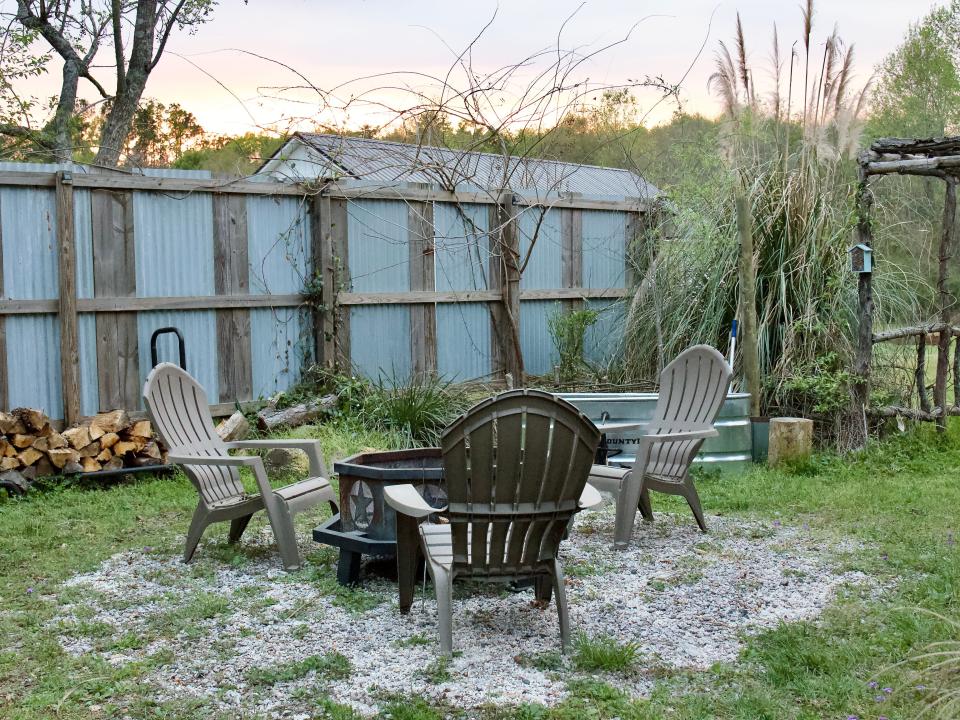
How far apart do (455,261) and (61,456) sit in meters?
4.00

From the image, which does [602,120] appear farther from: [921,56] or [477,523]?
[921,56]

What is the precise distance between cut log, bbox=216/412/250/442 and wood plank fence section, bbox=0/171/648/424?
0.39 m

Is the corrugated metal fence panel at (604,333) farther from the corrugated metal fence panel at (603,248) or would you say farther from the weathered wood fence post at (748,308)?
the weathered wood fence post at (748,308)

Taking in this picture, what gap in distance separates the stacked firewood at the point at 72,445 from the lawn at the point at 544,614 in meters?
0.24

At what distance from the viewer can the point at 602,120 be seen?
12508mm

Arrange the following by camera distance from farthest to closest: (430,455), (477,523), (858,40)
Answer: (858,40) < (430,455) < (477,523)

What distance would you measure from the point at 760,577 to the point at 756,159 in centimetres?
456

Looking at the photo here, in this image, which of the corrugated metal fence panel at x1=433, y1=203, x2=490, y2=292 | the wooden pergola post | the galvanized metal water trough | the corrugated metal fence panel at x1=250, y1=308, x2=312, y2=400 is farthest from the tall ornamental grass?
the corrugated metal fence panel at x1=250, y1=308, x2=312, y2=400

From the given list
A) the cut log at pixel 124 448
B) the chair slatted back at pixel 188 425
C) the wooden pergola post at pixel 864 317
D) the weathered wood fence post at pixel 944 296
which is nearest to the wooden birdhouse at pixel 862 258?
the wooden pergola post at pixel 864 317

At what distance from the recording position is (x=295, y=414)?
7.30 meters

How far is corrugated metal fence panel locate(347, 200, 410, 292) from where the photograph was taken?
8.15 m

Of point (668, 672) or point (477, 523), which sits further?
point (477, 523)

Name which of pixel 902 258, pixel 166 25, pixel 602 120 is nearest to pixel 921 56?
pixel 602 120

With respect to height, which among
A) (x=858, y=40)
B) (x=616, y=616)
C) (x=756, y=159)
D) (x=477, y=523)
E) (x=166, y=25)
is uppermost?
(x=166, y=25)
